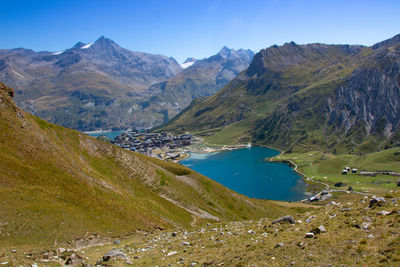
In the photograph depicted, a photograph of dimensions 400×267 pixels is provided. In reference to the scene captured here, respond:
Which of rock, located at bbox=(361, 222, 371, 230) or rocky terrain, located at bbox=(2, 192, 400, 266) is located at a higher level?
rock, located at bbox=(361, 222, 371, 230)

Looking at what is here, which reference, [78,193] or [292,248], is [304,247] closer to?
[292,248]

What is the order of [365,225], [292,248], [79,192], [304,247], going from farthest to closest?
1. [79,192]
2. [365,225]
3. [292,248]
4. [304,247]

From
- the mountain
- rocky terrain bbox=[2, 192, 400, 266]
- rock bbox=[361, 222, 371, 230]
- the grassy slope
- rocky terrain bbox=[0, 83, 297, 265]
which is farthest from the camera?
the mountain

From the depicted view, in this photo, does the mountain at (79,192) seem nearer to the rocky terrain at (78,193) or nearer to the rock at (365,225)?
the rocky terrain at (78,193)

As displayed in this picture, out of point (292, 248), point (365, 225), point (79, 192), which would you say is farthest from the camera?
point (79, 192)

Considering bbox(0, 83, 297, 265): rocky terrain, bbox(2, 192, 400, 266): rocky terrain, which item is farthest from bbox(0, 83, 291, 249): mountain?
bbox(2, 192, 400, 266): rocky terrain

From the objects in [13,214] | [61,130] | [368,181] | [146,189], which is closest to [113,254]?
[13,214]

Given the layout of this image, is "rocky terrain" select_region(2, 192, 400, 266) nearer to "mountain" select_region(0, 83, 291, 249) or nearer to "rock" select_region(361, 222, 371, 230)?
"rock" select_region(361, 222, 371, 230)

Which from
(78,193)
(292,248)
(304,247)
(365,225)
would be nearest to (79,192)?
(78,193)
